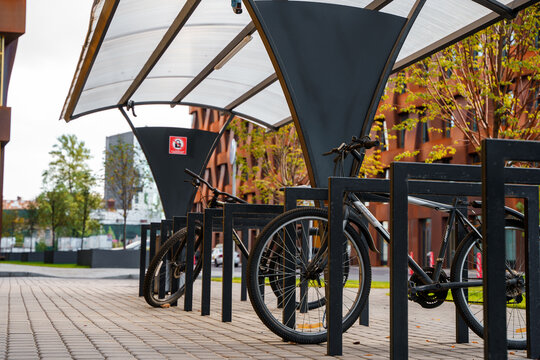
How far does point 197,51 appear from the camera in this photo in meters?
10.9

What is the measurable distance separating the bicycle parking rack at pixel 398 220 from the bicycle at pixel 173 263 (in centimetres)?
331

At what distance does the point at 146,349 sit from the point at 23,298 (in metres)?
6.44

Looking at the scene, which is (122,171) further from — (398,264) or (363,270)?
(398,264)

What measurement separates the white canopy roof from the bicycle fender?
3.19m

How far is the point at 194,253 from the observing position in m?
8.76

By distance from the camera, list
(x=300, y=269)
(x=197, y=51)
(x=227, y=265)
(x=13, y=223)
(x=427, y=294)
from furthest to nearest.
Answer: (x=13, y=223)
(x=197, y=51)
(x=227, y=265)
(x=300, y=269)
(x=427, y=294)

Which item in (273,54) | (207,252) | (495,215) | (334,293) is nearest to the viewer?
(495,215)

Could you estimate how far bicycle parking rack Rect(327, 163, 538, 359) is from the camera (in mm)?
4227

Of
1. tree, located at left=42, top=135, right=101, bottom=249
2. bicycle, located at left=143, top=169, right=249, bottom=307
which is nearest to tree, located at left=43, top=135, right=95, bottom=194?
tree, located at left=42, top=135, right=101, bottom=249

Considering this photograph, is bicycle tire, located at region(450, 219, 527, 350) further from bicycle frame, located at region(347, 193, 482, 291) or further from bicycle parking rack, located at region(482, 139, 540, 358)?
bicycle parking rack, located at region(482, 139, 540, 358)

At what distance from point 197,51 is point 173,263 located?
347 cm

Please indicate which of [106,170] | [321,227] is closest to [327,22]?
[321,227]

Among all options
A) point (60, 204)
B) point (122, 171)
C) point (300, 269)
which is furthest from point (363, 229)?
point (60, 204)

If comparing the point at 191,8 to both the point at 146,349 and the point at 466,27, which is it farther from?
the point at 146,349
